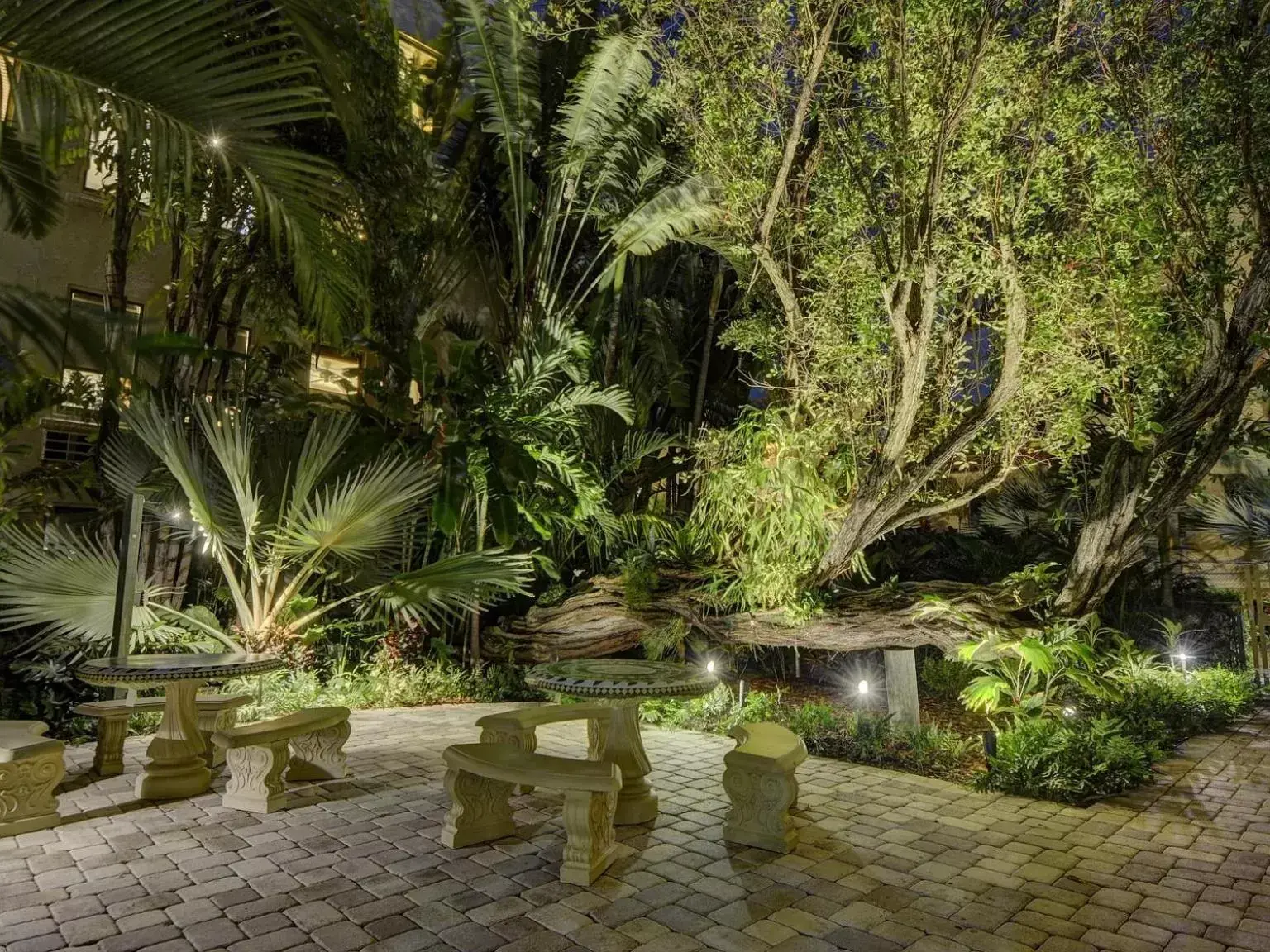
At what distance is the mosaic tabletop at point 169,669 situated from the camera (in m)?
4.54

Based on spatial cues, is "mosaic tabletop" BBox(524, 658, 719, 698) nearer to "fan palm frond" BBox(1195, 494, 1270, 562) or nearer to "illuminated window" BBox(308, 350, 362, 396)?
"fan palm frond" BBox(1195, 494, 1270, 562)

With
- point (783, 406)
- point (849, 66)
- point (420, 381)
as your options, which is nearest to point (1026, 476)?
point (783, 406)

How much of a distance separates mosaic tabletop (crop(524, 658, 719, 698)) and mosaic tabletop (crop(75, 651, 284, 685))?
1.76 m

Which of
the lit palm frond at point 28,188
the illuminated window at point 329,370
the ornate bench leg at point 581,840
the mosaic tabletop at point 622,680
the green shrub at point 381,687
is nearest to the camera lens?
the lit palm frond at point 28,188

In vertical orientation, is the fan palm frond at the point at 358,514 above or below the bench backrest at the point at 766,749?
above

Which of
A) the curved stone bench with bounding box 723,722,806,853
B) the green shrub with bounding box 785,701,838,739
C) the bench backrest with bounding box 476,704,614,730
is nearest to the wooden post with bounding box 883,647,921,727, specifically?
the green shrub with bounding box 785,701,838,739

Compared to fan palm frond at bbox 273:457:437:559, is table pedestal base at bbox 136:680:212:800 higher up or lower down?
lower down

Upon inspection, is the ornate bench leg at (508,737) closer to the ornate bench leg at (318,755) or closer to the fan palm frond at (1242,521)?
the ornate bench leg at (318,755)

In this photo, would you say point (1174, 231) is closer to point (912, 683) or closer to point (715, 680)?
point (912, 683)

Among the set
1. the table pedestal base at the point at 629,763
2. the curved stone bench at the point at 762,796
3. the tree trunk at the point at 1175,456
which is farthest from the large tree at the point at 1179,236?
the table pedestal base at the point at 629,763

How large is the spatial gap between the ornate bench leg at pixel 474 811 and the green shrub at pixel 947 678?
6.28 metres

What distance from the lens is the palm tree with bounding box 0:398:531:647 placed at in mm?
5859

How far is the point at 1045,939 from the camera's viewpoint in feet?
10.2

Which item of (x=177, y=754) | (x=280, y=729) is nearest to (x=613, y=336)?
(x=280, y=729)
